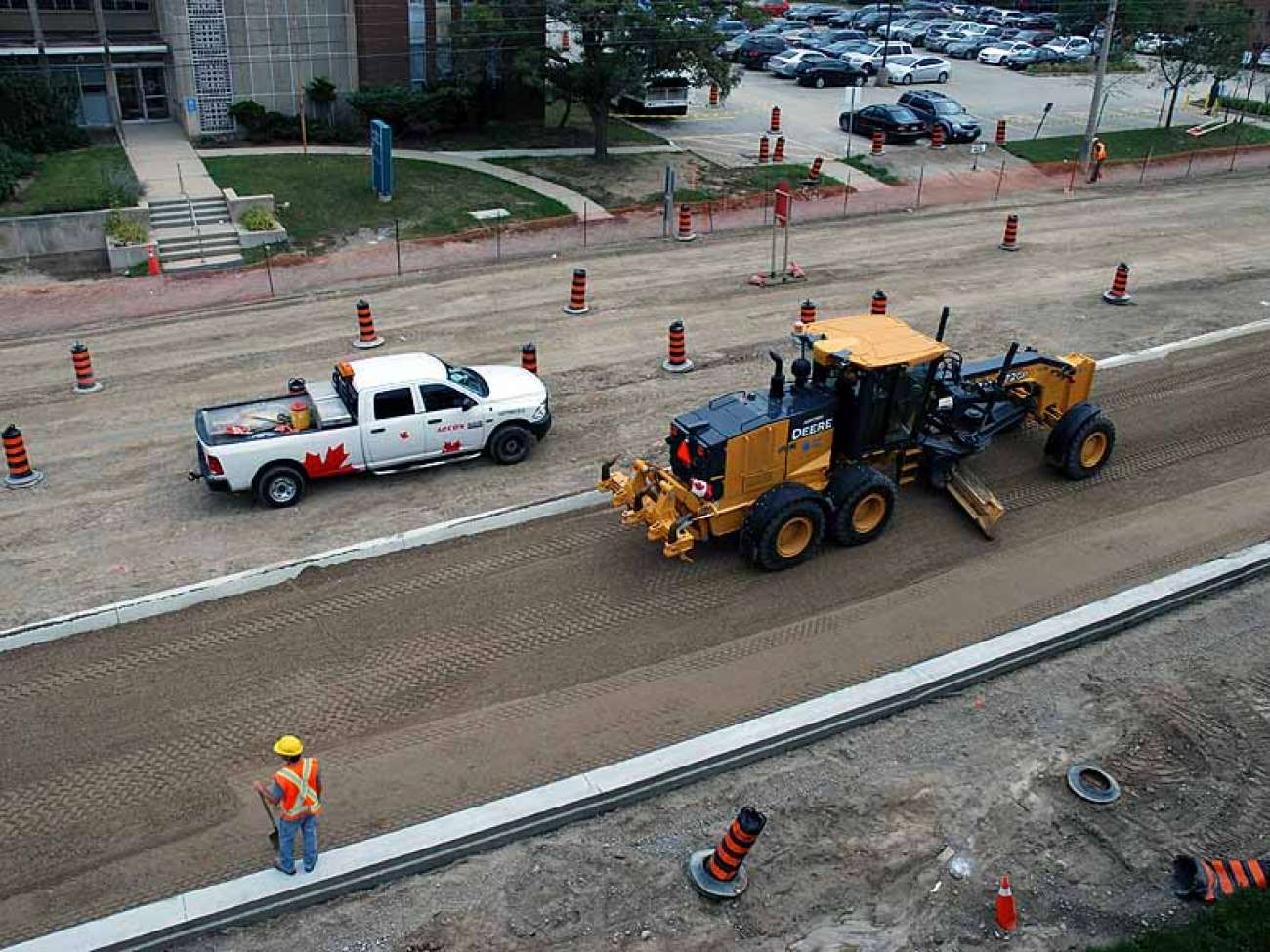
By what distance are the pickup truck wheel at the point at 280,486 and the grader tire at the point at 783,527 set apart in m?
6.70

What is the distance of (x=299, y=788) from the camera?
883 cm

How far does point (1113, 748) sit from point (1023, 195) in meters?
27.9

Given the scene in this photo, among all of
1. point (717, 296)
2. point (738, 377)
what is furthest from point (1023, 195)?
point (738, 377)

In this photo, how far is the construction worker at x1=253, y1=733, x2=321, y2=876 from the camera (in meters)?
8.77

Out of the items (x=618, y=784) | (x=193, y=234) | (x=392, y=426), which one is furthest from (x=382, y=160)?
(x=618, y=784)

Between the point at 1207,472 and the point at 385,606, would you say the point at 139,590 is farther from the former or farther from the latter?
the point at 1207,472

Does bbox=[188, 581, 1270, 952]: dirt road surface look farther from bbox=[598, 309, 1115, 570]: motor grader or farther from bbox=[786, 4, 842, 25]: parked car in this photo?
bbox=[786, 4, 842, 25]: parked car

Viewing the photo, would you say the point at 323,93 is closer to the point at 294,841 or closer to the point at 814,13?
the point at 294,841

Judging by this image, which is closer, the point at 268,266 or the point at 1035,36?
the point at 268,266

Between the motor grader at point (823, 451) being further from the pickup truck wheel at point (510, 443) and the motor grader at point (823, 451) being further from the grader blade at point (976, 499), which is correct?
the pickup truck wheel at point (510, 443)

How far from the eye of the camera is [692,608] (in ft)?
42.4

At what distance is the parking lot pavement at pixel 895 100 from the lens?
39.4 metres

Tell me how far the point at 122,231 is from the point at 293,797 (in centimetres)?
2399

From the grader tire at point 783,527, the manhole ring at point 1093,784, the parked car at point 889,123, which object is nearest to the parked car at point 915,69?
the parked car at point 889,123
